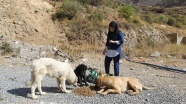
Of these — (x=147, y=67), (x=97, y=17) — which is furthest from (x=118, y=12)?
(x=147, y=67)

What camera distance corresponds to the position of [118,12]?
2520 cm

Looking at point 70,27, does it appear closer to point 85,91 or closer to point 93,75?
point 93,75

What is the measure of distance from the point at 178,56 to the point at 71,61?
6.96 metres

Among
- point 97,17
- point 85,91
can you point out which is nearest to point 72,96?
point 85,91

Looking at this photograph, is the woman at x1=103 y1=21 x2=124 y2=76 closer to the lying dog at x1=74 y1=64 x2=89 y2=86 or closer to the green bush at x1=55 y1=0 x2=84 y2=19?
the lying dog at x1=74 y1=64 x2=89 y2=86

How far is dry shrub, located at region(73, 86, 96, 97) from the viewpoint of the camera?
8.06 m

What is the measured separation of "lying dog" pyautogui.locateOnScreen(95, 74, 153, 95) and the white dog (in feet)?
2.47

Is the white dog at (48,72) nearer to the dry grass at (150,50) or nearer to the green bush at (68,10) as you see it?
the dry grass at (150,50)

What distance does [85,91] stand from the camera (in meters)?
8.20

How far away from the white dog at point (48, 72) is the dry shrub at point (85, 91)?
245 millimetres

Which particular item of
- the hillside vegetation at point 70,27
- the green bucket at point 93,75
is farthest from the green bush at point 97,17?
the green bucket at point 93,75

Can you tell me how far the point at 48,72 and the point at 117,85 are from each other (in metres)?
1.74

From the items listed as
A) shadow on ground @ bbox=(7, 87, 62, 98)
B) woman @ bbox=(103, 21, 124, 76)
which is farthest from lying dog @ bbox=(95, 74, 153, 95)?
shadow on ground @ bbox=(7, 87, 62, 98)

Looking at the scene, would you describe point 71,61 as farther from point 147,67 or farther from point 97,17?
point 97,17
